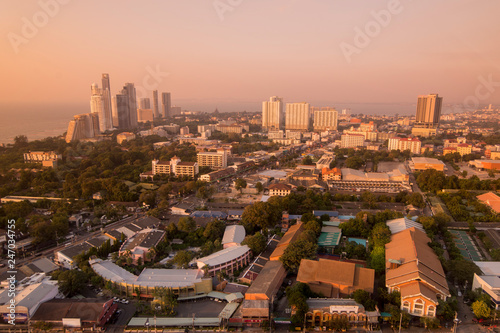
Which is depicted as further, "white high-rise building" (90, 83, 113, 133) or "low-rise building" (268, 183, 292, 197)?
"white high-rise building" (90, 83, 113, 133)

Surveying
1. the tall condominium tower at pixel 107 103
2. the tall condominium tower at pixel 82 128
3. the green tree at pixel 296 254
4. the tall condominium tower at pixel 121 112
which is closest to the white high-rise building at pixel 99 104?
the tall condominium tower at pixel 107 103

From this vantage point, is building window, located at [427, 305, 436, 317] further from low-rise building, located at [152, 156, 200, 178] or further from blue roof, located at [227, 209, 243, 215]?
low-rise building, located at [152, 156, 200, 178]

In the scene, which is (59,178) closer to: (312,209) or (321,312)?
(312,209)

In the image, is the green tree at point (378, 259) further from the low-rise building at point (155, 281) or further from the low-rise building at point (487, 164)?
the low-rise building at point (487, 164)

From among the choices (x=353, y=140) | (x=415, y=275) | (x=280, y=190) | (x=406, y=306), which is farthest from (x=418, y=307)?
(x=353, y=140)

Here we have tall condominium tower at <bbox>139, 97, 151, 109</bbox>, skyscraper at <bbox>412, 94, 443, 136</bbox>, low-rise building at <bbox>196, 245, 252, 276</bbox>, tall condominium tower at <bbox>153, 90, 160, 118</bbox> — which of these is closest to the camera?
low-rise building at <bbox>196, 245, 252, 276</bbox>

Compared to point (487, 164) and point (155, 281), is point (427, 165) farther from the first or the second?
point (155, 281)

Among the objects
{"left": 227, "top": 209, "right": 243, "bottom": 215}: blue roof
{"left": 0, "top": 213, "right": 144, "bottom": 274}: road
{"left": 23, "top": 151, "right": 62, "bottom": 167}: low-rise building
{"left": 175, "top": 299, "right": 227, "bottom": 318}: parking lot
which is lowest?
{"left": 175, "top": 299, "right": 227, "bottom": 318}: parking lot

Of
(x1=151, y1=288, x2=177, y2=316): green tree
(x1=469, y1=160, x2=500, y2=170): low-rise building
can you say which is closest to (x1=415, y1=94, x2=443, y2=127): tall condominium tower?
(x1=469, y1=160, x2=500, y2=170): low-rise building
